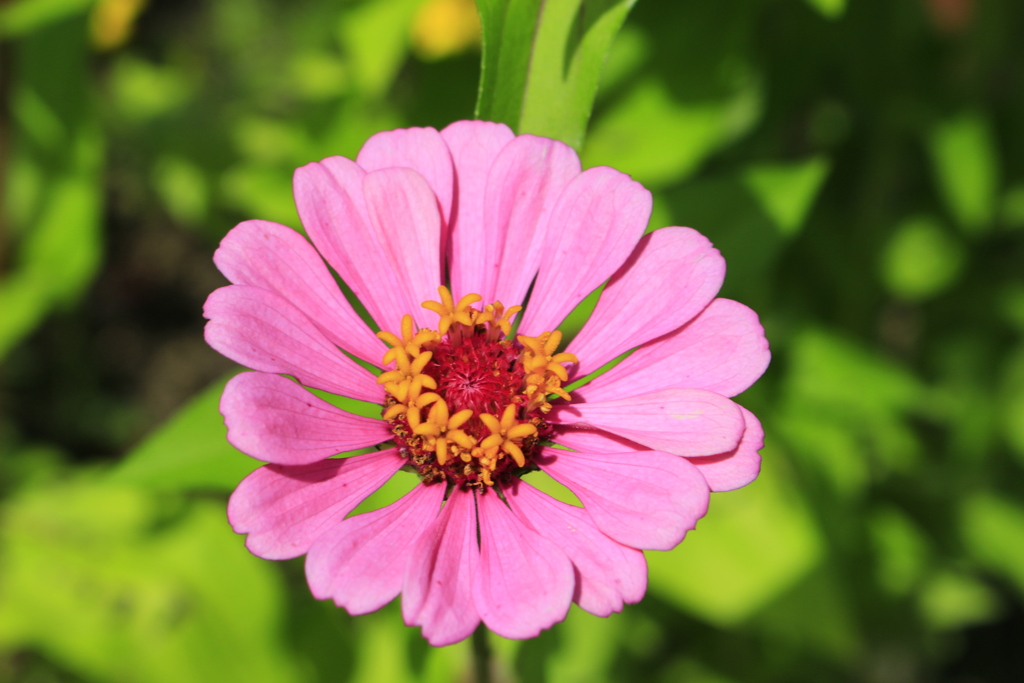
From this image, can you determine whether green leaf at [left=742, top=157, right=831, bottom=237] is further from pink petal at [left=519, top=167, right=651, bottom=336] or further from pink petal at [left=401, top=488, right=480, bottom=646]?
pink petal at [left=401, top=488, right=480, bottom=646]

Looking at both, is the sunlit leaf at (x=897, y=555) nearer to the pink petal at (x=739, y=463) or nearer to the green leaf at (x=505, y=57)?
the pink petal at (x=739, y=463)

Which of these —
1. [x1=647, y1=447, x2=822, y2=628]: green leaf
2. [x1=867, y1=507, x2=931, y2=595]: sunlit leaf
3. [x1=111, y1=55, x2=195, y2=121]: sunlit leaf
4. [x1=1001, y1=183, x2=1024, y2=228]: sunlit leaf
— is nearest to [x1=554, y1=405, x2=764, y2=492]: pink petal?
[x1=647, y1=447, x2=822, y2=628]: green leaf

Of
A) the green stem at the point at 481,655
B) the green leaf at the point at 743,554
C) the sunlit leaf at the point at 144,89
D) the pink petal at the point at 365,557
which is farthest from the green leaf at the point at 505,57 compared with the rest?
the sunlit leaf at the point at 144,89

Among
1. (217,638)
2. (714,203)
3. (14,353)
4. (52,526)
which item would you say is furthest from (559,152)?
(14,353)

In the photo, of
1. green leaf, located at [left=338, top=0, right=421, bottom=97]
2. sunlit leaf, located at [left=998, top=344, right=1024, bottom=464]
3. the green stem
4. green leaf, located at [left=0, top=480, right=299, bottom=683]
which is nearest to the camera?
the green stem

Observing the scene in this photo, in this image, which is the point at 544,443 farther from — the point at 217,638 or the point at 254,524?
the point at 217,638

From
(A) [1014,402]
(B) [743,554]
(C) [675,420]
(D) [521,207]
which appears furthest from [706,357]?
(A) [1014,402]
